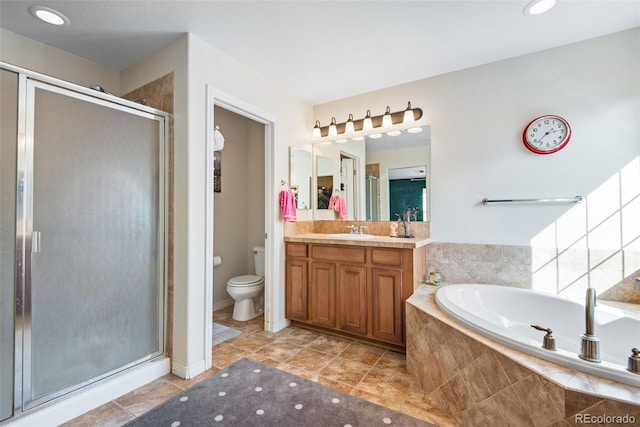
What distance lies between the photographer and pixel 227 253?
351 centimetres

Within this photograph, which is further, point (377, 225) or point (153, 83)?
point (377, 225)

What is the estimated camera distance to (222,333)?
107 inches

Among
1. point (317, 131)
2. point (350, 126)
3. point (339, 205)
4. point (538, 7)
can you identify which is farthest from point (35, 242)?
point (538, 7)

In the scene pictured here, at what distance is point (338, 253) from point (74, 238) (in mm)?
1888

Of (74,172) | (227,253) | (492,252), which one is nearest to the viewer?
(74,172)

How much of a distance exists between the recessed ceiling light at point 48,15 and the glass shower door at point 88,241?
670mm

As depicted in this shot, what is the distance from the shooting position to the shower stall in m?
1.44

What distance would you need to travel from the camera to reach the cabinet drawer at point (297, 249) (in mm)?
2787

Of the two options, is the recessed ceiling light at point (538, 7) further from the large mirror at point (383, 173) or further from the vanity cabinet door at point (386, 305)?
the vanity cabinet door at point (386, 305)

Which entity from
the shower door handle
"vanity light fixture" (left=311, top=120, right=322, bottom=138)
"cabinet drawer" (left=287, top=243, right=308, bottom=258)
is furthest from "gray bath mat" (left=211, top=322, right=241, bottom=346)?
"vanity light fixture" (left=311, top=120, right=322, bottom=138)

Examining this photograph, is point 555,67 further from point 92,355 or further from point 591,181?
point 92,355

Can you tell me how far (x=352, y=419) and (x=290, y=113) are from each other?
8.95 feet

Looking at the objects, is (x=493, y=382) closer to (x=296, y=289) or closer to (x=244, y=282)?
(x=296, y=289)

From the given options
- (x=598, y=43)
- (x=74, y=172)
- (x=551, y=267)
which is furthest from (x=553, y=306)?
(x=74, y=172)
